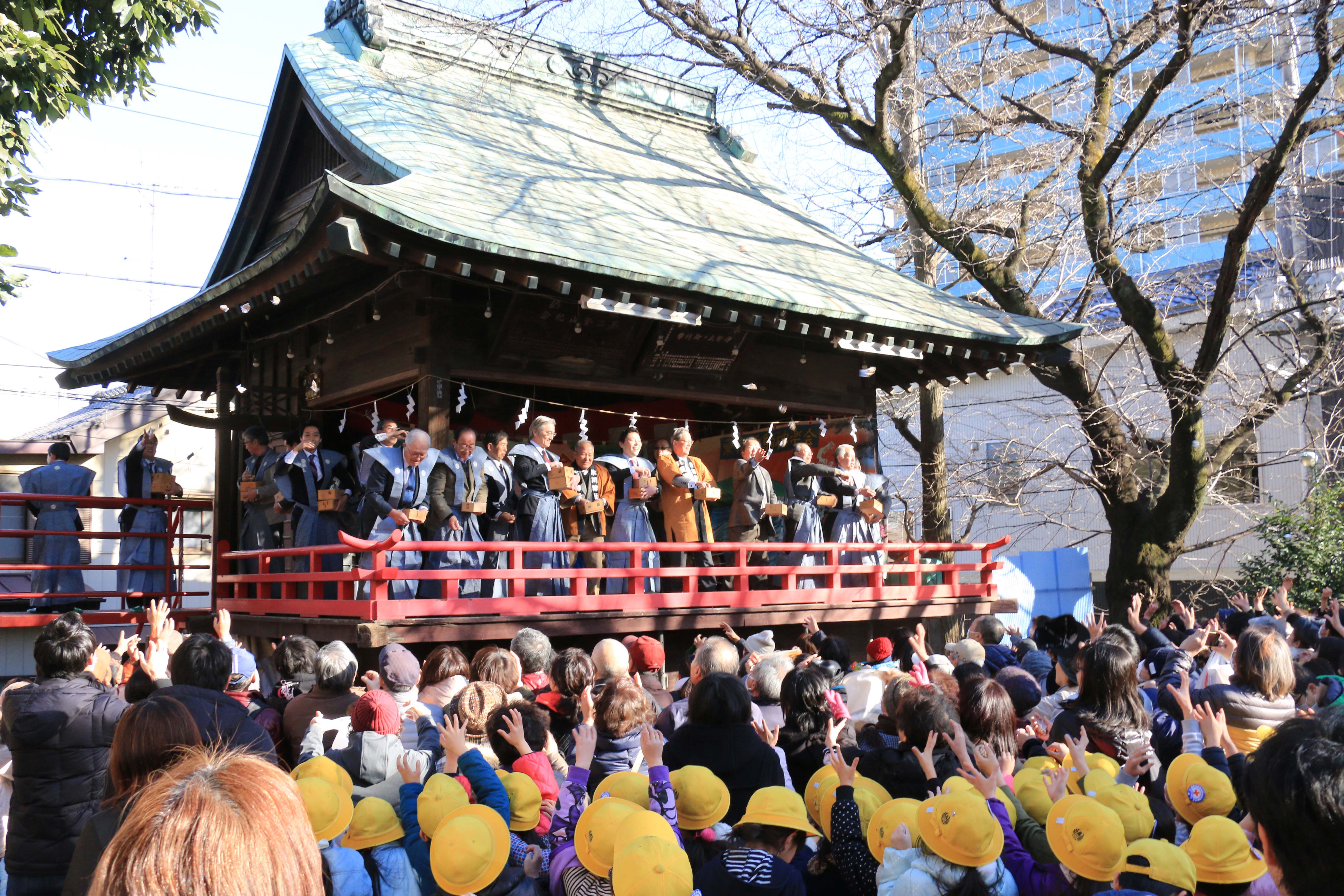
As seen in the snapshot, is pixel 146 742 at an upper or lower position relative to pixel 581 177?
lower

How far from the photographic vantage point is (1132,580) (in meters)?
11.0

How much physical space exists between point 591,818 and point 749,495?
A: 6.99 m

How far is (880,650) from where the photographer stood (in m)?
6.51

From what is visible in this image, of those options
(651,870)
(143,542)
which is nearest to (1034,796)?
(651,870)

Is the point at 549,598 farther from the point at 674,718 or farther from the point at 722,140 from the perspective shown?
Answer: the point at 722,140

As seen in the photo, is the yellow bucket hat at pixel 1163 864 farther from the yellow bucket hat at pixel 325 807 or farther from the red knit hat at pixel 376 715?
the red knit hat at pixel 376 715

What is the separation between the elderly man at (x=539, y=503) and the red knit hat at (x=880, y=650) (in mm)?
2746

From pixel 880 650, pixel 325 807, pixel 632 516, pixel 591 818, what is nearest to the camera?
pixel 325 807

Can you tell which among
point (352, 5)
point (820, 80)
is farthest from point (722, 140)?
point (352, 5)

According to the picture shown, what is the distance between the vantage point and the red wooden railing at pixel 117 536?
8984mm

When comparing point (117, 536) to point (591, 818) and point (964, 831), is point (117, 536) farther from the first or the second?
point (964, 831)

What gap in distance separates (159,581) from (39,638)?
23.2 feet

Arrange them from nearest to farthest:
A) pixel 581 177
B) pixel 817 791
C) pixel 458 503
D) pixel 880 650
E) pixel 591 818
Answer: pixel 591 818 → pixel 817 791 → pixel 880 650 → pixel 458 503 → pixel 581 177

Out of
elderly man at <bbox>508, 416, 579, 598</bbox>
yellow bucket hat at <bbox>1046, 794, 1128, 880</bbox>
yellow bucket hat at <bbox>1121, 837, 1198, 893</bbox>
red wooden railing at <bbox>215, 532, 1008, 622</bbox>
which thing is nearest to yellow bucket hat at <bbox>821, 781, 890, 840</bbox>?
yellow bucket hat at <bbox>1046, 794, 1128, 880</bbox>
